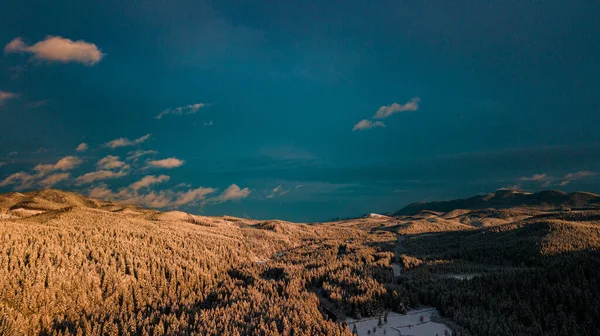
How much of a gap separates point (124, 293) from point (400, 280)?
1444 inches

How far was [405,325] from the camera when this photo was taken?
1084 inches

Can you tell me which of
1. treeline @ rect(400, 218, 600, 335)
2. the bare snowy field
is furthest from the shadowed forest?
the bare snowy field

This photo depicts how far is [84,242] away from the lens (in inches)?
1839

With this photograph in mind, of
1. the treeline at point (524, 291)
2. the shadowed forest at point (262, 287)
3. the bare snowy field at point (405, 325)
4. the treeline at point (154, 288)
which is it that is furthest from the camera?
the treeline at point (154, 288)

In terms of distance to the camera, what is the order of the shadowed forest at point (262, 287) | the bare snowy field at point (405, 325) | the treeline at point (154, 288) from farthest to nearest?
the treeline at point (154, 288), the shadowed forest at point (262, 287), the bare snowy field at point (405, 325)

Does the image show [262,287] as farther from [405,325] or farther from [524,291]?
[524,291]

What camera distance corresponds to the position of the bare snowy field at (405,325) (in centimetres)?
2577

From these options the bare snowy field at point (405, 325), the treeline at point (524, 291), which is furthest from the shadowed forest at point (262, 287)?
the bare snowy field at point (405, 325)

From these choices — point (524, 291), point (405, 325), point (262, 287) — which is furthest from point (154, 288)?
point (524, 291)

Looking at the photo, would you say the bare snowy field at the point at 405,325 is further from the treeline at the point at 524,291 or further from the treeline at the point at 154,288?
the treeline at the point at 524,291

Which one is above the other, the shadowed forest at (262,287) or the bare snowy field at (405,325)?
the shadowed forest at (262,287)

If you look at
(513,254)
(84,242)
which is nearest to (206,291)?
(84,242)

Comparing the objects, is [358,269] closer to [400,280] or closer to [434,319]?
[400,280]

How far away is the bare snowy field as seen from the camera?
25.8 m
